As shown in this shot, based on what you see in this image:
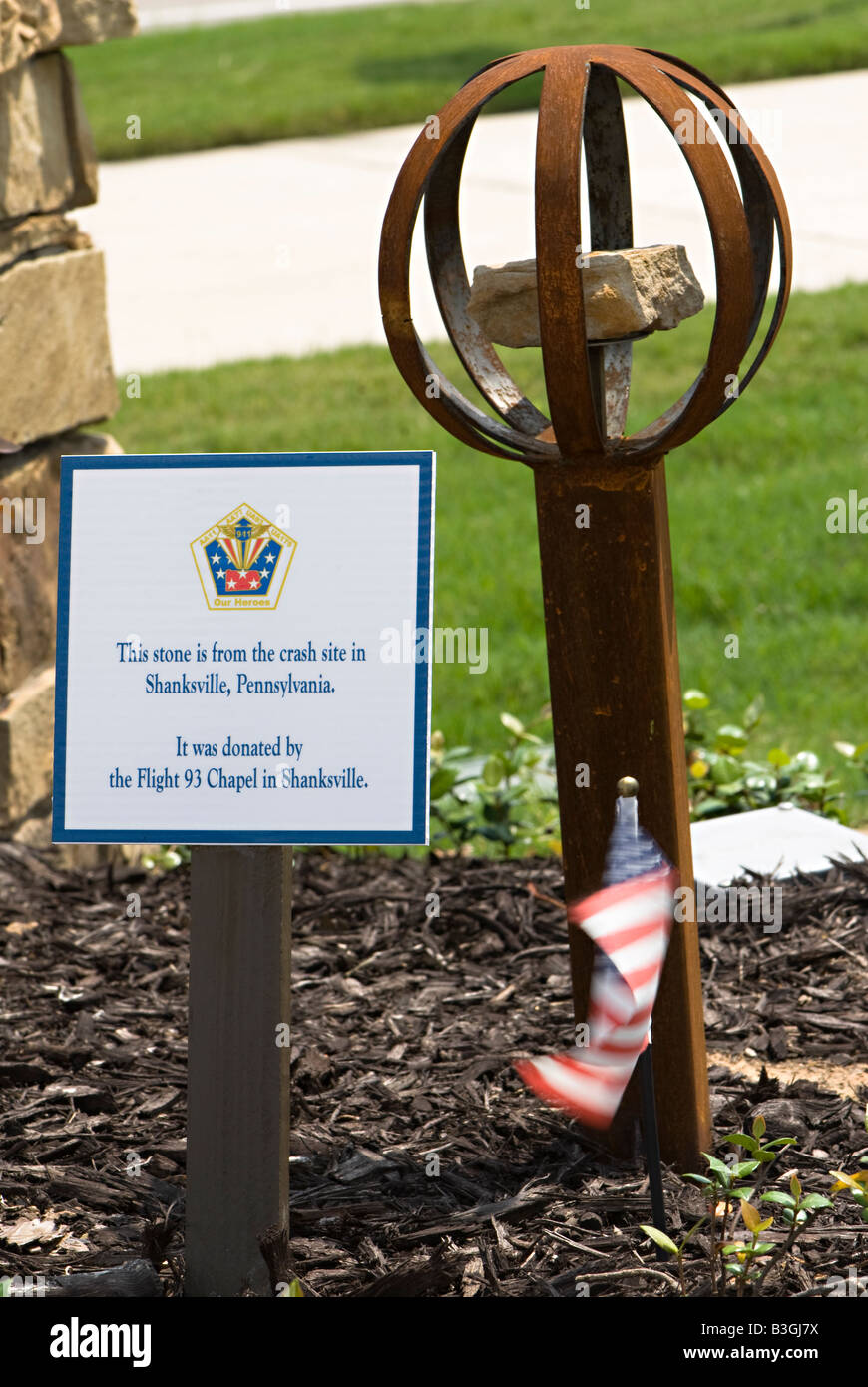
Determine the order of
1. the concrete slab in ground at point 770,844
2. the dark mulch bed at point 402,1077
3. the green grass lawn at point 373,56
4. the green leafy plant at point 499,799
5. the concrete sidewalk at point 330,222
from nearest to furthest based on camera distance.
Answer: the dark mulch bed at point 402,1077 → the concrete slab in ground at point 770,844 → the green leafy plant at point 499,799 → the concrete sidewalk at point 330,222 → the green grass lawn at point 373,56

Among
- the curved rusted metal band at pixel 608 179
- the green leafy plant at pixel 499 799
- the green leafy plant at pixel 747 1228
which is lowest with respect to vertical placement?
the green leafy plant at pixel 747 1228

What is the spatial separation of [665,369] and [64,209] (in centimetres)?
412

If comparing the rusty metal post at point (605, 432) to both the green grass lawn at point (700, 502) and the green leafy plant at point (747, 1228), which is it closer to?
the green leafy plant at point (747, 1228)

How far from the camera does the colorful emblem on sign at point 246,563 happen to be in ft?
7.11

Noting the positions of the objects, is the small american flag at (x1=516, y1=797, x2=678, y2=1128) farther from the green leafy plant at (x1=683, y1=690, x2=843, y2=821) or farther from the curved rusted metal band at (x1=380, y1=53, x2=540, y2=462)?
the green leafy plant at (x1=683, y1=690, x2=843, y2=821)

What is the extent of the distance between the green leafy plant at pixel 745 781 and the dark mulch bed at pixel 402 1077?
54 cm

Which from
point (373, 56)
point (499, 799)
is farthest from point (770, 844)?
point (373, 56)

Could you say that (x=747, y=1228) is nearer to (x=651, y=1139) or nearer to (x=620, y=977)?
(x=651, y=1139)

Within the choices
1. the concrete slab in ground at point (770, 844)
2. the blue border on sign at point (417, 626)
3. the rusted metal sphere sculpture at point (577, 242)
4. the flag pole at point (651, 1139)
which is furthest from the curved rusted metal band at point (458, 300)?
the concrete slab in ground at point (770, 844)

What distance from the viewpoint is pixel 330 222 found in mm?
10961

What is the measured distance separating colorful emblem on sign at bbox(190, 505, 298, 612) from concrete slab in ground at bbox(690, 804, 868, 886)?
183 cm

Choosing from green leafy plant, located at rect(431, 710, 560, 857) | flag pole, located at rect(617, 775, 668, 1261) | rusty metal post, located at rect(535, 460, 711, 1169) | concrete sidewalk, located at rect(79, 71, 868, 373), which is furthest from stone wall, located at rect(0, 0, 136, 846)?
concrete sidewalk, located at rect(79, 71, 868, 373)

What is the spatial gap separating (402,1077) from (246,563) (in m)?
1.20

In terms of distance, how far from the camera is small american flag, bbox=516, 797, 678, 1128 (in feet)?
7.35
